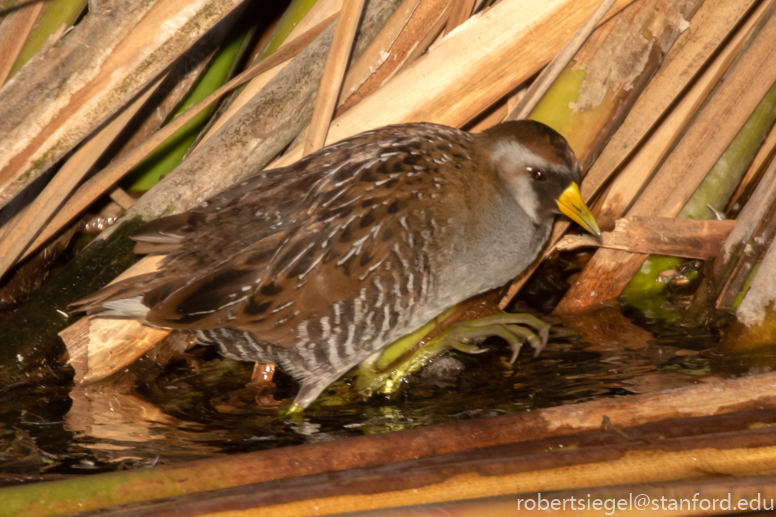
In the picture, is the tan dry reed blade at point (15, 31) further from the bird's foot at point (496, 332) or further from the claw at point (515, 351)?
the claw at point (515, 351)

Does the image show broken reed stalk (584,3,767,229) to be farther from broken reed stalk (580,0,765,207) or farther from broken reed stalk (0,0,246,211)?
broken reed stalk (0,0,246,211)

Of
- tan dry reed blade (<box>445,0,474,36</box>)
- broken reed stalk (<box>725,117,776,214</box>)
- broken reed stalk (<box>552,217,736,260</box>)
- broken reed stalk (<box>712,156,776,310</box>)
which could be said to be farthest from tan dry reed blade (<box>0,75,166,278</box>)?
broken reed stalk (<box>725,117,776,214</box>)

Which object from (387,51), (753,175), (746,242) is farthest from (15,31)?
(753,175)

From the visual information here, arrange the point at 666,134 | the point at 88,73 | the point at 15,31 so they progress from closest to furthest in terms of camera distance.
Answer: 1. the point at 88,73
2. the point at 15,31
3. the point at 666,134

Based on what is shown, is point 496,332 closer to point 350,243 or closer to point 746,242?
point 350,243

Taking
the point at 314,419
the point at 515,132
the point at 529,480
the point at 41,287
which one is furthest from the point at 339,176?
the point at 41,287

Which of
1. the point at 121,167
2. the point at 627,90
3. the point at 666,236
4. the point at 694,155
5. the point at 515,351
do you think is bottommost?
the point at 515,351

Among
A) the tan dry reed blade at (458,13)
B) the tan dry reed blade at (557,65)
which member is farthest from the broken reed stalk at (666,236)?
the tan dry reed blade at (458,13)
